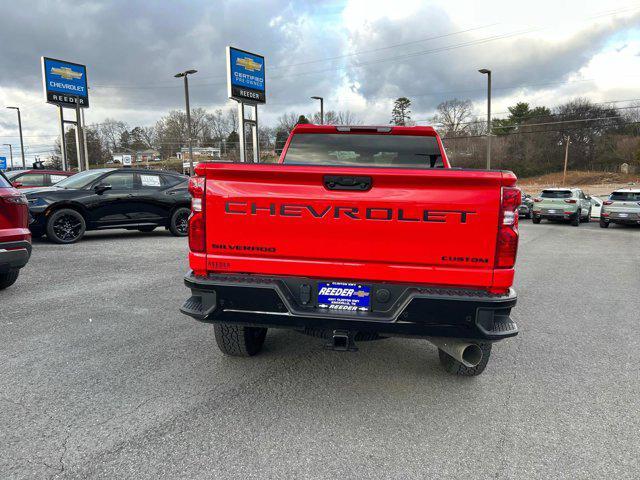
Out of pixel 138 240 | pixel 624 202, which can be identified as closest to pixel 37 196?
pixel 138 240

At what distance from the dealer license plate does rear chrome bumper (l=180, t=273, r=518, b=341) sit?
4 centimetres

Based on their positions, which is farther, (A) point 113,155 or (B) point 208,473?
(A) point 113,155

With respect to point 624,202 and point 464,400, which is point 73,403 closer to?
point 464,400

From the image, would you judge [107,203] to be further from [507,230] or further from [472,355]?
[507,230]

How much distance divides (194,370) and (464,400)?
2.07 meters

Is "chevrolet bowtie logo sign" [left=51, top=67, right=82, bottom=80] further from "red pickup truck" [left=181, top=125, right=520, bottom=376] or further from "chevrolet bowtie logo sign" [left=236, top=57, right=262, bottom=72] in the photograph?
"red pickup truck" [left=181, top=125, right=520, bottom=376]

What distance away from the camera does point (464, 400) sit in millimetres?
3340

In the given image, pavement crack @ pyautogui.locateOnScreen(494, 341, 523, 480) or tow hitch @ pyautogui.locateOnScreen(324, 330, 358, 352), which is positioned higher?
tow hitch @ pyautogui.locateOnScreen(324, 330, 358, 352)

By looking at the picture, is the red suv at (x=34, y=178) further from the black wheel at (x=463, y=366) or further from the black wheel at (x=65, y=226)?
the black wheel at (x=463, y=366)

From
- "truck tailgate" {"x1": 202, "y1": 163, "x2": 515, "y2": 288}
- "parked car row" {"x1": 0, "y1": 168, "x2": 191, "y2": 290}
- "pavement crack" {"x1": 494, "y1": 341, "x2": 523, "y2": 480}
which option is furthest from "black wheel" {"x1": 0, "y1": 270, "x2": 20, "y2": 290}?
"pavement crack" {"x1": 494, "y1": 341, "x2": 523, "y2": 480}

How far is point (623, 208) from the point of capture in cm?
1936

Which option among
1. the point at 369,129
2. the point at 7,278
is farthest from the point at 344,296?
the point at 7,278

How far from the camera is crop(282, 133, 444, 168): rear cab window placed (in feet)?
14.8

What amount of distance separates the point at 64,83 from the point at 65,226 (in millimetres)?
25733
